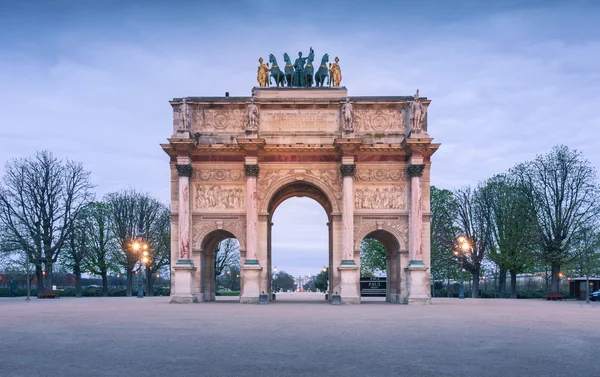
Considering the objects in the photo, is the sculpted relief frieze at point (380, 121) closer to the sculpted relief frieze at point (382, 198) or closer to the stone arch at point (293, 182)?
the sculpted relief frieze at point (382, 198)

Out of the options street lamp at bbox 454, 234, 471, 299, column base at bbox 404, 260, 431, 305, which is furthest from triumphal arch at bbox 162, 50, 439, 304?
street lamp at bbox 454, 234, 471, 299

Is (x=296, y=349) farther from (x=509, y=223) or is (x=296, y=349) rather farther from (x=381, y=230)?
(x=509, y=223)

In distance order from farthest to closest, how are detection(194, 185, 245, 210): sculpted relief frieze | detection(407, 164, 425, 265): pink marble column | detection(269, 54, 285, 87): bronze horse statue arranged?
detection(269, 54, 285, 87): bronze horse statue → detection(194, 185, 245, 210): sculpted relief frieze → detection(407, 164, 425, 265): pink marble column

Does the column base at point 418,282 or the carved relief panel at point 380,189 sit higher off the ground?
the carved relief panel at point 380,189

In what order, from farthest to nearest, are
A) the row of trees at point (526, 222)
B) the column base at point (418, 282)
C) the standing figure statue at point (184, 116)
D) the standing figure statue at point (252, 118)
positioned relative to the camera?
the row of trees at point (526, 222) → the standing figure statue at point (184, 116) → the standing figure statue at point (252, 118) → the column base at point (418, 282)

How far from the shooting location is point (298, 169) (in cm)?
4125

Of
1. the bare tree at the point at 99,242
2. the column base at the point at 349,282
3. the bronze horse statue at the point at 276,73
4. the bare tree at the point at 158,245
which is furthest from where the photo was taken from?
the bare tree at the point at 158,245

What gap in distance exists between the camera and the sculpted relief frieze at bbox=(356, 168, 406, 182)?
41.4m

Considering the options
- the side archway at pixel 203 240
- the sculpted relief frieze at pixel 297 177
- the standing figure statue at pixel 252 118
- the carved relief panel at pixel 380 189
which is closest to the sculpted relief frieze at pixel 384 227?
the carved relief panel at pixel 380 189

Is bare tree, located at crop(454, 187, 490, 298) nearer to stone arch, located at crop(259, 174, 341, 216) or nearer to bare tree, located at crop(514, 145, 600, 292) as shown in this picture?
bare tree, located at crop(514, 145, 600, 292)

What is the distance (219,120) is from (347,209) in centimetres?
1097

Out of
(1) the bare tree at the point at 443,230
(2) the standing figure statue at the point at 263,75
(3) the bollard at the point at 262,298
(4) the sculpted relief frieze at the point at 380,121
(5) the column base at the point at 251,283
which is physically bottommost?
(3) the bollard at the point at 262,298

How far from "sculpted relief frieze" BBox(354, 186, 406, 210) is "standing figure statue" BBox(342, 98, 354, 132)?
4270mm

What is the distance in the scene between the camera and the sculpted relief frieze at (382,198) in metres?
41.2
